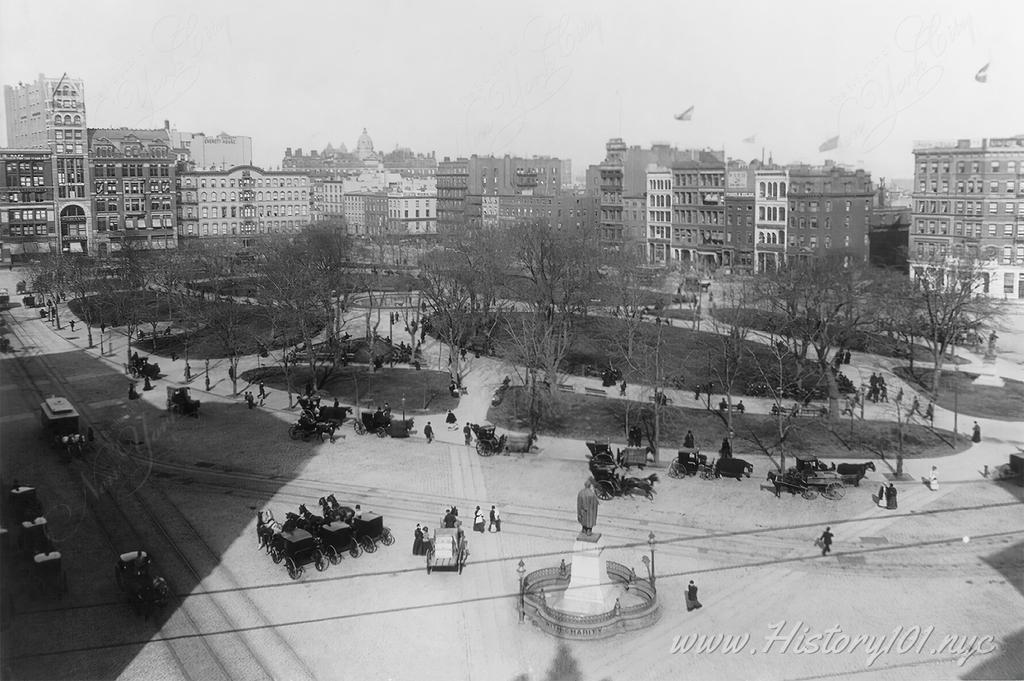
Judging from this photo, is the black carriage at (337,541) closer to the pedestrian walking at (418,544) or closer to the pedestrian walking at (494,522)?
the pedestrian walking at (418,544)

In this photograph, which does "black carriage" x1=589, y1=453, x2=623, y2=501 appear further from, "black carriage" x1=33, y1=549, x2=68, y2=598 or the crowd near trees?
"black carriage" x1=33, y1=549, x2=68, y2=598

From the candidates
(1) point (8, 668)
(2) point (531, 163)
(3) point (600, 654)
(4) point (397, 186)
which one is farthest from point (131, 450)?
(4) point (397, 186)

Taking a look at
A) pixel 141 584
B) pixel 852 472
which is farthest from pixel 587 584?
pixel 852 472

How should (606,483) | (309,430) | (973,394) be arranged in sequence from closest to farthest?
1. (606,483)
2. (309,430)
3. (973,394)

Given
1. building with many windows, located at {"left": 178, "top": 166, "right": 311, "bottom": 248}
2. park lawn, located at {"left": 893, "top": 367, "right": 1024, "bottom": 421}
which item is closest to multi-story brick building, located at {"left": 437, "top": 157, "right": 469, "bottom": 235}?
building with many windows, located at {"left": 178, "top": 166, "right": 311, "bottom": 248}

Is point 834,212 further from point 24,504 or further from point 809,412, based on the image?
point 24,504

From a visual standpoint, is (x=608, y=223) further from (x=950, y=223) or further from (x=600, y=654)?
(x=600, y=654)

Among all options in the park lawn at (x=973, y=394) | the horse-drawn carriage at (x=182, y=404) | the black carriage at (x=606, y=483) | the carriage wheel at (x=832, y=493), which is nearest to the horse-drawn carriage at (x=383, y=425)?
the horse-drawn carriage at (x=182, y=404)
